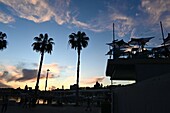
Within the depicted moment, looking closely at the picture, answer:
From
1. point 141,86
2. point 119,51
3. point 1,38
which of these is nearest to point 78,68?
point 1,38

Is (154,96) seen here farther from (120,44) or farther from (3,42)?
(3,42)

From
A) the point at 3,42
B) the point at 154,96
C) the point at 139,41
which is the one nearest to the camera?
the point at 154,96

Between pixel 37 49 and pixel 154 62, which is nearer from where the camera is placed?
pixel 154 62

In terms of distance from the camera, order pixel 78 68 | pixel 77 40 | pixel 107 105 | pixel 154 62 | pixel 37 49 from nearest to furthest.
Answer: pixel 107 105, pixel 154 62, pixel 37 49, pixel 78 68, pixel 77 40

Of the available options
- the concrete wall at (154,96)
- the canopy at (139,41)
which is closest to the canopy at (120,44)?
the canopy at (139,41)

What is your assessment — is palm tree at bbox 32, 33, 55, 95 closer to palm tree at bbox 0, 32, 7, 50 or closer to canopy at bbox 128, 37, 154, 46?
palm tree at bbox 0, 32, 7, 50

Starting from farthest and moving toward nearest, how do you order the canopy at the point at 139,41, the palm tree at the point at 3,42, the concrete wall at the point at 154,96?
1. the palm tree at the point at 3,42
2. the canopy at the point at 139,41
3. the concrete wall at the point at 154,96

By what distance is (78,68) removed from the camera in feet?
146

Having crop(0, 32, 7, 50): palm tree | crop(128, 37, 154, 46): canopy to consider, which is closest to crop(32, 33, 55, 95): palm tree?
crop(0, 32, 7, 50): palm tree

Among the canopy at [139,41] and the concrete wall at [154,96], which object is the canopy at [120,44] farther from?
the concrete wall at [154,96]

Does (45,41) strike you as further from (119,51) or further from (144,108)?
(144,108)

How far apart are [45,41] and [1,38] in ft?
29.8

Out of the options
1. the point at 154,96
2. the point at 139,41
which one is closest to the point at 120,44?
the point at 139,41

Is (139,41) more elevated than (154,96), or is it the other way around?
(139,41)
